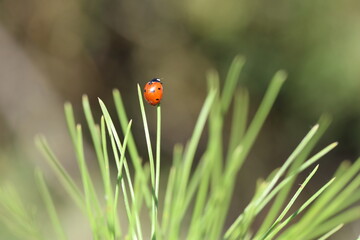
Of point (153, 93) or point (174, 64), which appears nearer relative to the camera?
point (153, 93)

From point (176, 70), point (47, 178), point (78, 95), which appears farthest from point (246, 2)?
point (47, 178)

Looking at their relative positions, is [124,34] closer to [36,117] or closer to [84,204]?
[36,117]

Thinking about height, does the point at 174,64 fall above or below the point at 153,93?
above

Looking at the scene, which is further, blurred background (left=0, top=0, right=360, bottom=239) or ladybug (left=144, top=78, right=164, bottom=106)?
blurred background (left=0, top=0, right=360, bottom=239)

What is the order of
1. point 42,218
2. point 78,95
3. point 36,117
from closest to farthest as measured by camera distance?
1. point 42,218
2. point 36,117
3. point 78,95

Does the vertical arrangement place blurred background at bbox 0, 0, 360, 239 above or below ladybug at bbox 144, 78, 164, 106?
above

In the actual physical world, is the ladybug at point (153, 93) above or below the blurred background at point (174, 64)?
below

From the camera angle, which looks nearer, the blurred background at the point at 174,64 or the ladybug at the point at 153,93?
the ladybug at the point at 153,93

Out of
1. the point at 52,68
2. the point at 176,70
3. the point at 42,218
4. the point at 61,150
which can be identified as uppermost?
the point at 52,68
